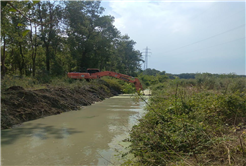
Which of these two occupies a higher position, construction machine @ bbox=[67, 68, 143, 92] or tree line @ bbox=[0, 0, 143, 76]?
tree line @ bbox=[0, 0, 143, 76]

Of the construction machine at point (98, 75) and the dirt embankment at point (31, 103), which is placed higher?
the construction machine at point (98, 75)

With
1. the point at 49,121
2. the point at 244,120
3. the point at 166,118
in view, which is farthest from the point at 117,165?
the point at 49,121

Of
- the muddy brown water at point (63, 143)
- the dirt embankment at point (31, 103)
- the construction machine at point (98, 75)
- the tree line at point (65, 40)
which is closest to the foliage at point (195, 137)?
the muddy brown water at point (63, 143)

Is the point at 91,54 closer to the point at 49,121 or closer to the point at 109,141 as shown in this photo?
the point at 49,121

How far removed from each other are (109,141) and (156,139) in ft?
7.77

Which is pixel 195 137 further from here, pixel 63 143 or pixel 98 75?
pixel 98 75

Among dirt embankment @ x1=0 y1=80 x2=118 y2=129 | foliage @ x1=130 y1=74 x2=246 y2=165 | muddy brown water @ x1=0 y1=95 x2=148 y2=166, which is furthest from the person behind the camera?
dirt embankment @ x1=0 y1=80 x2=118 y2=129

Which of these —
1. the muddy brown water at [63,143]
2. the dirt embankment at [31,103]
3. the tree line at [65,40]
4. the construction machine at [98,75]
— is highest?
the tree line at [65,40]

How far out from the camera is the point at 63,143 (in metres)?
5.75

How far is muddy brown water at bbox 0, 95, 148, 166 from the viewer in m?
4.59

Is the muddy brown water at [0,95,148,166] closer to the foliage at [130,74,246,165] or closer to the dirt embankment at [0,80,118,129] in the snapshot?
the dirt embankment at [0,80,118,129]

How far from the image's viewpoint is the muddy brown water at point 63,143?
4590mm

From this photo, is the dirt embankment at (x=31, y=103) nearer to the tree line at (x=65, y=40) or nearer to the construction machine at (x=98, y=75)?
the construction machine at (x=98, y=75)

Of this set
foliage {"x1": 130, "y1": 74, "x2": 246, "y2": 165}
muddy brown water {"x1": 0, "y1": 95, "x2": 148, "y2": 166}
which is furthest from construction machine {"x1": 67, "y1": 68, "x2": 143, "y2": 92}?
foliage {"x1": 130, "y1": 74, "x2": 246, "y2": 165}
